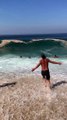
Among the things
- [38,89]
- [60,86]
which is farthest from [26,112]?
[60,86]

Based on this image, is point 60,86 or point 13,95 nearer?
point 13,95

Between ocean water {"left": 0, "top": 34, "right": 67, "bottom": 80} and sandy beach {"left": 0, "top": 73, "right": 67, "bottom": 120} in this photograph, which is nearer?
sandy beach {"left": 0, "top": 73, "right": 67, "bottom": 120}

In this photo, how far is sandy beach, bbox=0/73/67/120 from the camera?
12.7m

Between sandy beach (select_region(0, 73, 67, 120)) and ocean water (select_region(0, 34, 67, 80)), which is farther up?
sandy beach (select_region(0, 73, 67, 120))

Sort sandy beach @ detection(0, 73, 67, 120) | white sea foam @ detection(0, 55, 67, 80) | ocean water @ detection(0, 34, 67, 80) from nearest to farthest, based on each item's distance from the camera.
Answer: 1. sandy beach @ detection(0, 73, 67, 120)
2. white sea foam @ detection(0, 55, 67, 80)
3. ocean water @ detection(0, 34, 67, 80)

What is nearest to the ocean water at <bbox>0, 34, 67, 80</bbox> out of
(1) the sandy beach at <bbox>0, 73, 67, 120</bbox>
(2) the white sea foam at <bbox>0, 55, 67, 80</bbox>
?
(2) the white sea foam at <bbox>0, 55, 67, 80</bbox>

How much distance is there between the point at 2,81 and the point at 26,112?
5.47m

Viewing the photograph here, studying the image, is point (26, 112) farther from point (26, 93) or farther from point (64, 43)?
point (64, 43)

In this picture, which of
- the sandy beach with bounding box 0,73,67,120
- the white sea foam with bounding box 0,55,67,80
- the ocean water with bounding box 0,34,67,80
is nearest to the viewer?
the sandy beach with bounding box 0,73,67,120

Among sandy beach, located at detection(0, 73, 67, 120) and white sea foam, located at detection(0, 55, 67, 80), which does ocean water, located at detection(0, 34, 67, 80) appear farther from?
sandy beach, located at detection(0, 73, 67, 120)

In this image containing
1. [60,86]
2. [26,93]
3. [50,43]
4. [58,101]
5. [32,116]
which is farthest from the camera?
[50,43]

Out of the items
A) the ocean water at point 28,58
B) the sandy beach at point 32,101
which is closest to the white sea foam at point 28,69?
the ocean water at point 28,58

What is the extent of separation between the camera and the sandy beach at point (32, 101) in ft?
41.8

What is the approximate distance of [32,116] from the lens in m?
12.6
